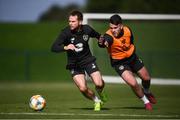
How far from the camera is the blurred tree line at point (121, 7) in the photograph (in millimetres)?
49756

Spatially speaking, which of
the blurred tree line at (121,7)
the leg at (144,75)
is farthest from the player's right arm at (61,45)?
the blurred tree line at (121,7)

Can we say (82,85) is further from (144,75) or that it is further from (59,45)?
(144,75)

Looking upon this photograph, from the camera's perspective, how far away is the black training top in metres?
17.0

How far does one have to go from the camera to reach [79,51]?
17.2m

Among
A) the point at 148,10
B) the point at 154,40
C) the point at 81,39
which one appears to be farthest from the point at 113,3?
the point at 81,39

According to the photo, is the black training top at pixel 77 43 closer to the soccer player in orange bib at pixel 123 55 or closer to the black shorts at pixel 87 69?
the black shorts at pixel 87 69

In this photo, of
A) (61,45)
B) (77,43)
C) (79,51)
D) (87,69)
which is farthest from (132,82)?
(61,45)

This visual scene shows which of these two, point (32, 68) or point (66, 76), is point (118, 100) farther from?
point (32, 68)

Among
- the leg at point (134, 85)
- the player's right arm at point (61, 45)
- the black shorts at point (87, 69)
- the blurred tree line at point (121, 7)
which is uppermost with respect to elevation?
the blurred tree line at point (121, 7)

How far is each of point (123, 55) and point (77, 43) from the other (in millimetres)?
1074

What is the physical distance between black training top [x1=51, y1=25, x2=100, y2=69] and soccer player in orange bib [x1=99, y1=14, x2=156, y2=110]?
1.14 feet

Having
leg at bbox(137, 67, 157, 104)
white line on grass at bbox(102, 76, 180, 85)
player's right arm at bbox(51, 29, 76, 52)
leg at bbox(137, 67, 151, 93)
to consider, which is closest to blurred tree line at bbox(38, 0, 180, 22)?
white line on grass at bbox(102, 76, 180, 85)

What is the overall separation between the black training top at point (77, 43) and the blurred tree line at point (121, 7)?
101 ft

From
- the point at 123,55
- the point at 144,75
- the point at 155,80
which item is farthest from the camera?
the point at 155,80
